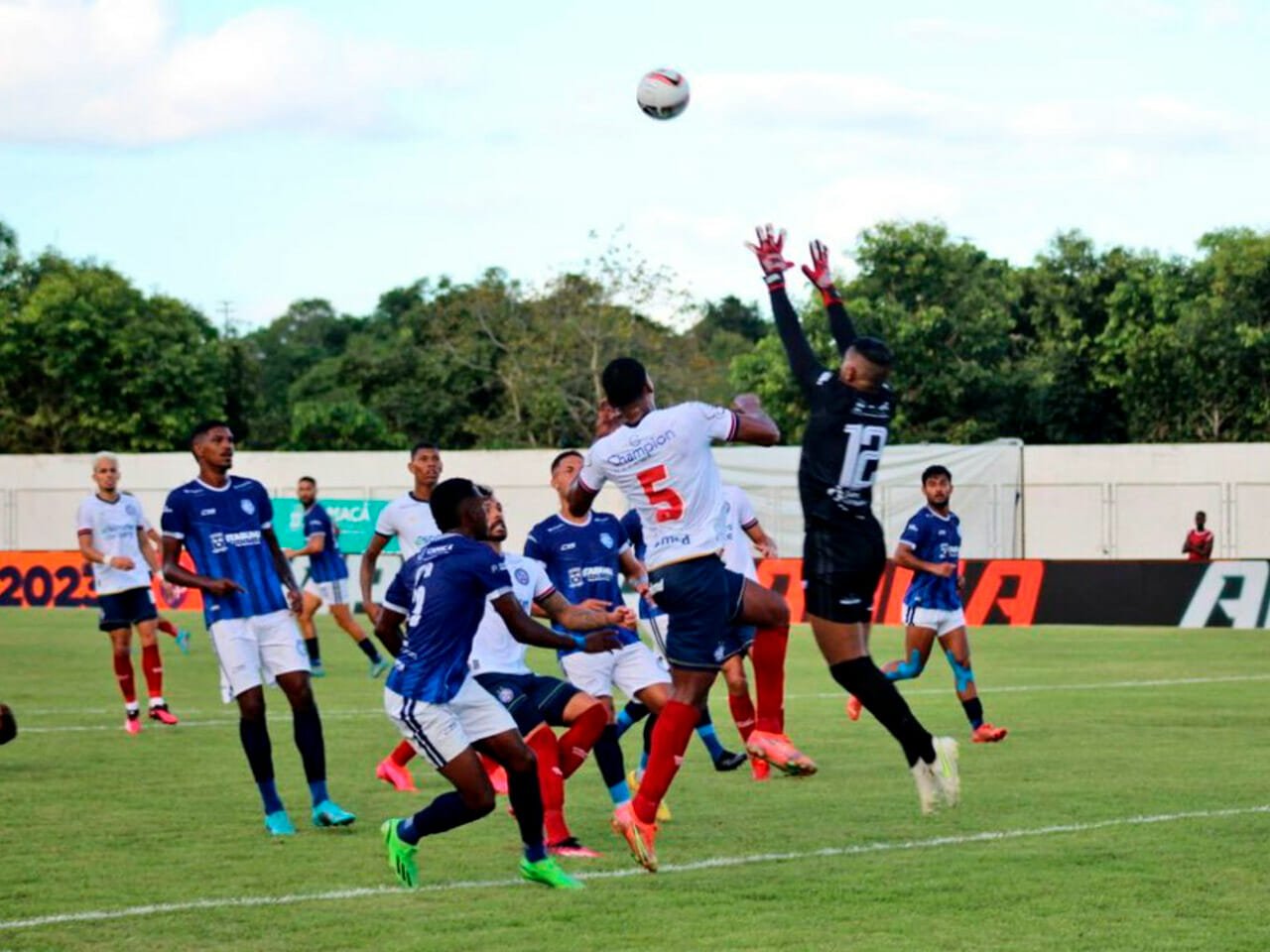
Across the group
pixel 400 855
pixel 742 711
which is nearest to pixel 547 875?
pixel 400 855

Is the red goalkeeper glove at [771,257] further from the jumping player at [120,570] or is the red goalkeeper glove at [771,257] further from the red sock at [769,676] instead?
the jumping player at [120,570]

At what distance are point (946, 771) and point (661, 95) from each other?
5603mm

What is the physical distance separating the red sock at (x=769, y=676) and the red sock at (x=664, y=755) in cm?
218

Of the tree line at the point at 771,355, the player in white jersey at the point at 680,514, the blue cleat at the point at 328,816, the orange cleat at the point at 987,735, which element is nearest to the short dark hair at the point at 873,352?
the player in white jersey at the point at 680,514

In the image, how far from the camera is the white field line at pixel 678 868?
8.66 meters

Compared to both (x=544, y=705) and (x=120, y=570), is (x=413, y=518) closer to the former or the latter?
(x=544, y=705)

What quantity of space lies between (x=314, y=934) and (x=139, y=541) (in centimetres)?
1119

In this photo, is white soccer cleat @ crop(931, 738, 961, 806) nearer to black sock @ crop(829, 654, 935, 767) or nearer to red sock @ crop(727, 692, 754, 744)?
black sock @ crop(829, 654, 935, 767)

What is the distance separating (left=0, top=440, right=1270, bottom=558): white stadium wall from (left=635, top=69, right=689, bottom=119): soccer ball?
101ft

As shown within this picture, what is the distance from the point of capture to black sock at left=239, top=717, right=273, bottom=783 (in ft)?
37.4

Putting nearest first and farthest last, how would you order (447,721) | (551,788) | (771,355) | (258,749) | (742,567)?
(447,721) → (551,788) → (258,749) → (742,567) → (771,355)

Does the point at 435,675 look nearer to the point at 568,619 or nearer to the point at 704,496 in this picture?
the point at 568,619

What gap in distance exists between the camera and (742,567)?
14812 millimetres

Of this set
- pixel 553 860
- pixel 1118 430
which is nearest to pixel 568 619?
pixel 553 860
